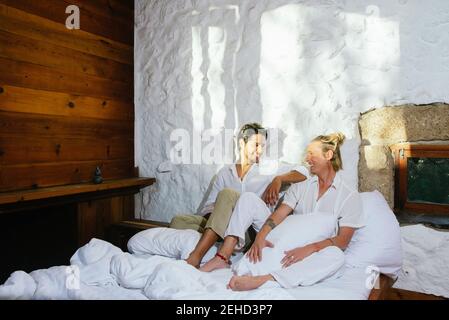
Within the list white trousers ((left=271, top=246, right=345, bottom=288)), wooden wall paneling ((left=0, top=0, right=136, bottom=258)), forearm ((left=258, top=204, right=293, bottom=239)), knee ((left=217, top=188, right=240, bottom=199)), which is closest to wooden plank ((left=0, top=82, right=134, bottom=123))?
wooden wall paneling ((left=0, top=0, right=136, bottom=258))

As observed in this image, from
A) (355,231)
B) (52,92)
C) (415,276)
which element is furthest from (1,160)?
(415,276)

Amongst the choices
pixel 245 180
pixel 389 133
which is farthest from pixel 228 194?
pixel 389 133

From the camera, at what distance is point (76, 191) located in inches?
100

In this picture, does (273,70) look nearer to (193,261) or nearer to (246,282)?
(193,261)

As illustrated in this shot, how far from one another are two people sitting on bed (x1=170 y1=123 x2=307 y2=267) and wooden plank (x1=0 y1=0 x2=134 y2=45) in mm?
1430

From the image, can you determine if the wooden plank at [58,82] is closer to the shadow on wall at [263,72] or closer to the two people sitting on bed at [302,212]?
the shadow on wall at [263,72]

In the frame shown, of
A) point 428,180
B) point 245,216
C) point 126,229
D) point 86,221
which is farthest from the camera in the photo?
point 126,229

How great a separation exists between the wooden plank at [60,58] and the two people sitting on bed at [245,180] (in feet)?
4.14

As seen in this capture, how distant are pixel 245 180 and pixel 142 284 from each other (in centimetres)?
114

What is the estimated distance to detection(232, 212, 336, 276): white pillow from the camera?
5.67 feet

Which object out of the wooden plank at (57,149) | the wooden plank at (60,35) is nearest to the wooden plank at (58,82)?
the wooden plank at (60,35)

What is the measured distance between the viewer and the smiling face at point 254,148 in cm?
255

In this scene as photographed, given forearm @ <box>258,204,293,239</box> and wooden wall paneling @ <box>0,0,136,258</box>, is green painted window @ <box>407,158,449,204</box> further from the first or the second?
wooden wall paneling @ <box>0,0,136,258</box>

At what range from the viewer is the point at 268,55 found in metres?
2.62
